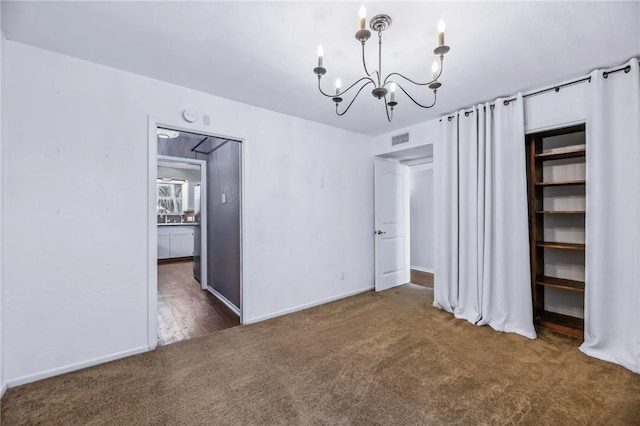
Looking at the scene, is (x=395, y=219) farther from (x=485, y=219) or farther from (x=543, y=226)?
(x=543, y=226)

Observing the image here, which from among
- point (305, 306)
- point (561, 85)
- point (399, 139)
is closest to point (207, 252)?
point (305, 306)

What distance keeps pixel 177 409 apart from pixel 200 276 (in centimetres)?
329

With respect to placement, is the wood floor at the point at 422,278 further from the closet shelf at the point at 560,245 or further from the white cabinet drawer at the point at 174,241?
the white cabinet drawer at the point at 174,241

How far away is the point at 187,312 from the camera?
11.5 ft

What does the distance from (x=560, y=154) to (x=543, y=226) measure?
2.88 ft

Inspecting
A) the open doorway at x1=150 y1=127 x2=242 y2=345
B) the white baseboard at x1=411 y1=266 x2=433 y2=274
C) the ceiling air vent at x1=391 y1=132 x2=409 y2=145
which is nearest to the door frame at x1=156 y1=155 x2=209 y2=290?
the open doorway at x1=150 y1=127 x2=242 y2=345

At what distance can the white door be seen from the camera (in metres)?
4.38

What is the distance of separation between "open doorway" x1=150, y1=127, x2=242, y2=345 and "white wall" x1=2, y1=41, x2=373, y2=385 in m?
0.30

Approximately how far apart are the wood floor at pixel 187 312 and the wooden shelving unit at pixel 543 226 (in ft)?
11.4

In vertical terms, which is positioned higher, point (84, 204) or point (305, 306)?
point (84, 204)

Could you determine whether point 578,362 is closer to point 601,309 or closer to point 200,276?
point 601,309

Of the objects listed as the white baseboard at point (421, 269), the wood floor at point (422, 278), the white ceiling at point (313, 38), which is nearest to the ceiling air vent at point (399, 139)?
the white ceiling at point (313, 38)

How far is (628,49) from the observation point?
2.09 m

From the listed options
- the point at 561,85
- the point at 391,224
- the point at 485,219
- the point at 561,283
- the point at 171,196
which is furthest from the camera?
the point at 171,196
